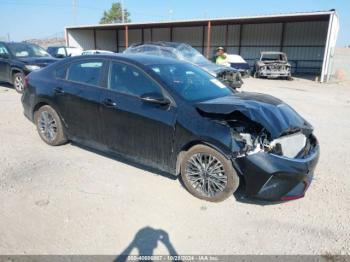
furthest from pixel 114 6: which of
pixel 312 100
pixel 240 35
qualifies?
pixel 312 100

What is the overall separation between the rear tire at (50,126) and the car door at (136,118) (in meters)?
1.15

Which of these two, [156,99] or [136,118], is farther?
[136,118]

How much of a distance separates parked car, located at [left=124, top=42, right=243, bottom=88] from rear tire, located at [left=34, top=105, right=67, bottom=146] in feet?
24.3

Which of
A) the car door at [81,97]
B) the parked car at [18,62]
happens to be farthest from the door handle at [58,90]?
the parked car at [18,62]

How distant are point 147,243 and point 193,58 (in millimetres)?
11294

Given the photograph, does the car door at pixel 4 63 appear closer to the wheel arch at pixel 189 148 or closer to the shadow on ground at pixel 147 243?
the wheel arch at pixel 189 148

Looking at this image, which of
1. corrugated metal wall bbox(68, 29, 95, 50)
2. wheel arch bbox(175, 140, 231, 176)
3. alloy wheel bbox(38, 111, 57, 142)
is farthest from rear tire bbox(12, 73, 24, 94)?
corrugated metal wall bbox(68, 29, 95, 50)

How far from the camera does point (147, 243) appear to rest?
9.95 ft

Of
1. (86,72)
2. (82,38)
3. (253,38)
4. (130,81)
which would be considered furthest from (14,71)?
(82,38)

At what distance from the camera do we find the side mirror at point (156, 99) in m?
3.87

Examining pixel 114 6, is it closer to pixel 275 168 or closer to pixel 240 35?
pixel 240 35

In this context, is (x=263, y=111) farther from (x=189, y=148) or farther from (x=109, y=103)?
(x=109, y=103)

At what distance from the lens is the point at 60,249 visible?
9.53 ft

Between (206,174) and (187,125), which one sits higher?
(187,125)
